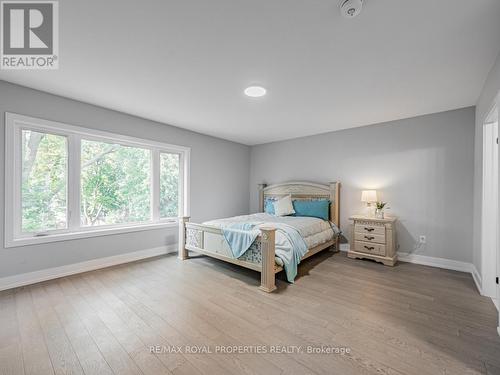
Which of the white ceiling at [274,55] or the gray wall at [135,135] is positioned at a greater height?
the white ceiling at [274,55]

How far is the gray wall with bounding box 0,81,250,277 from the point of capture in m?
2.64

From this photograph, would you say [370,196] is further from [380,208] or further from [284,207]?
[284,207]

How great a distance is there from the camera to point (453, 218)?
10.8ft

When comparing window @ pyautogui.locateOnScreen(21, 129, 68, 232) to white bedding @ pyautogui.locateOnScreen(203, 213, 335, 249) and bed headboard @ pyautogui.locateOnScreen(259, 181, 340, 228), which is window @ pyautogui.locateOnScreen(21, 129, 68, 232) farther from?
bed headboard @ pyautogui.locateOnScreen(259, 181, 340, 228)

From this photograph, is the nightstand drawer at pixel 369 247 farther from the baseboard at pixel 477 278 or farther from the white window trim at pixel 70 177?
the white window trim at pixel 70 177

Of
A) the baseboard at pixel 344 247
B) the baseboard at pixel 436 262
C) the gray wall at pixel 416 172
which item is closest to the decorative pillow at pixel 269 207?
the gray wall at pixel 416 172

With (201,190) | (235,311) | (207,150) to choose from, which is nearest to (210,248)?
(235,311)

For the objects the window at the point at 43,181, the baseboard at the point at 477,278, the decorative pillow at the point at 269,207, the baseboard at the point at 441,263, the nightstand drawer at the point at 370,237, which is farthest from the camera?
the decorative pillow at the point at 269,207

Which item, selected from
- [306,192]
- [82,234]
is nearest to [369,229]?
[306,192]

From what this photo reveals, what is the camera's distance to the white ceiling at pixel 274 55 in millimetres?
1515

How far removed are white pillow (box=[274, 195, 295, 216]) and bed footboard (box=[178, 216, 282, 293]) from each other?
174 centimetres

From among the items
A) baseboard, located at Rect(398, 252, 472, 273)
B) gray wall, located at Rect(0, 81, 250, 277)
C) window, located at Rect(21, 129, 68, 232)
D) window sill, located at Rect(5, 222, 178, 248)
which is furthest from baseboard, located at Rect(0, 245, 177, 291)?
baseboard, located at Rect(398, 252, 472, 273)

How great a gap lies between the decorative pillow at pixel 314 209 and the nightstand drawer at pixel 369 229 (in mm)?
643

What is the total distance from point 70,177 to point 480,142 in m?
5.48
